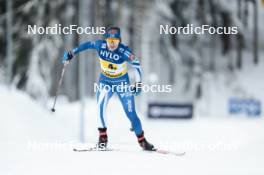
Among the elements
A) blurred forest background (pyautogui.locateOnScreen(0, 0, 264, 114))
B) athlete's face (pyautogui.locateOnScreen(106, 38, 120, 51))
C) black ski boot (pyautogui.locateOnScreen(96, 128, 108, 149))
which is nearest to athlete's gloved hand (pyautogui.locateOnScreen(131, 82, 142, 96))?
athlete's face (pyautogui.locateOnScreen(106, 38, 120, 51))

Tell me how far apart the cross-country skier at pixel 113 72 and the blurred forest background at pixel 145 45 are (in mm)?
4860

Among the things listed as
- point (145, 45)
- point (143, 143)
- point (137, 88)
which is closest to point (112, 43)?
point (137, 88)

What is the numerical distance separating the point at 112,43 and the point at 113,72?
14.6 inches

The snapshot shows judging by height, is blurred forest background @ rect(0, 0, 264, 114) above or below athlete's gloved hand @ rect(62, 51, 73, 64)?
above

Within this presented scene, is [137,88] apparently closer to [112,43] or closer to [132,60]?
[132,60]

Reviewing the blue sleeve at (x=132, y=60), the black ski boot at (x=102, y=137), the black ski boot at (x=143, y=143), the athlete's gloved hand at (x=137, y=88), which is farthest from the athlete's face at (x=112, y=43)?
the black ski boot at (x=143, y=143)

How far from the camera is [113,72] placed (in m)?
7.51

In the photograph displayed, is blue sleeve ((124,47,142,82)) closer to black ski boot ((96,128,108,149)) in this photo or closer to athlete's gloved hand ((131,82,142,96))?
athlete's gloved hand ((131,82,142,96))

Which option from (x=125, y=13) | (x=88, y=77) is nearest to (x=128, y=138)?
(x=88, y=77)

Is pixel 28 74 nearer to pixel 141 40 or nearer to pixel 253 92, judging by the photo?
pixel 141 40

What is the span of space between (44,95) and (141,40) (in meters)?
4.08

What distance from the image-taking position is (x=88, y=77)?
23094mm

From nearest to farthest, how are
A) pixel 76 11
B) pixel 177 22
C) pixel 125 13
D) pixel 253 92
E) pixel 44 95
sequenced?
pixel 76 11 → pixel 44 95 → pixel 125 13 → pixel 177 22 → pixel 253 92

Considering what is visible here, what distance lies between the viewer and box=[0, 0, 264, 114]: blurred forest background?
60.8ft
